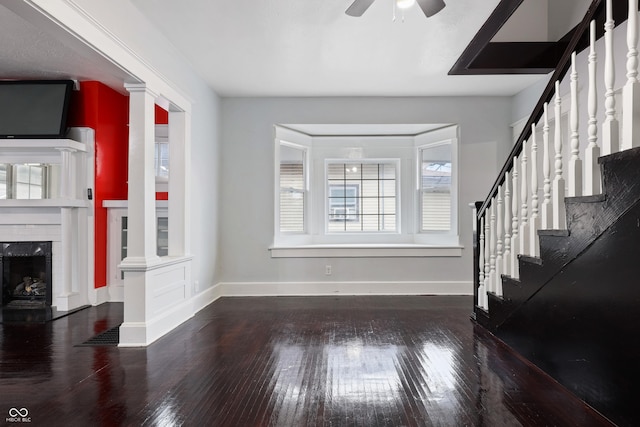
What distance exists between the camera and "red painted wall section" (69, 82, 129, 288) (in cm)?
459

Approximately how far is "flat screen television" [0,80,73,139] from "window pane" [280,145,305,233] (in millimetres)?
2699

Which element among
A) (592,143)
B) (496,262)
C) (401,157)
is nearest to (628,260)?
(592,143)

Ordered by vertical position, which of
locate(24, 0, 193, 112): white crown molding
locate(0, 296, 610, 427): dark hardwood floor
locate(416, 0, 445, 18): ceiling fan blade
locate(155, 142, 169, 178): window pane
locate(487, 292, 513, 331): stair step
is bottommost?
locate(0, 296, 610, 427): dark hardwood floor

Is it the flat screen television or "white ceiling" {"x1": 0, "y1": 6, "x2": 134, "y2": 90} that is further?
the flat screen television

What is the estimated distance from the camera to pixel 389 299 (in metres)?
4.81

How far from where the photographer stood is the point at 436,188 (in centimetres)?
548

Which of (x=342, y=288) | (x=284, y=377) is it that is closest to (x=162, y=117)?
(x=342, y=288)

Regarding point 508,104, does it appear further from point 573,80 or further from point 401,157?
point 573,80

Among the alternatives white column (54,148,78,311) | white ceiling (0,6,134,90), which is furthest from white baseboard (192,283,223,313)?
white ceiling (0,6,134,90)

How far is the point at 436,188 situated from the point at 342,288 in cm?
199

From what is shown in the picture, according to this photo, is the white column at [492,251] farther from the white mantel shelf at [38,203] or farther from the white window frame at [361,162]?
the white mantel shelf at [38,203]

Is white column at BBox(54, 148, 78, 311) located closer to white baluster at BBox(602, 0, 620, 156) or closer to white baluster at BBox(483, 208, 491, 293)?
white baluster at BBox(483, 208, 491, 293)

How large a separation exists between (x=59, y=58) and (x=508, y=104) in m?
5.39

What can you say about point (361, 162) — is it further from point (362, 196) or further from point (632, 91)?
point (632, 91)
